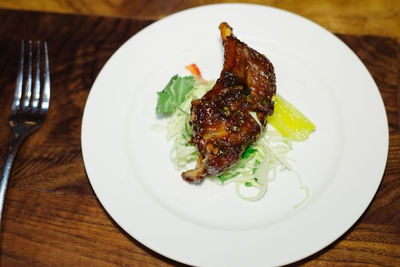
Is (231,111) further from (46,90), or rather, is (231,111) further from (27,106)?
(27,106)

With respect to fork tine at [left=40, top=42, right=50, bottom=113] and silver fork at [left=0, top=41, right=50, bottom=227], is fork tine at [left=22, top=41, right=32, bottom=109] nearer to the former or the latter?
silver fork at [left=0, top=41, right=50, bottom=227]

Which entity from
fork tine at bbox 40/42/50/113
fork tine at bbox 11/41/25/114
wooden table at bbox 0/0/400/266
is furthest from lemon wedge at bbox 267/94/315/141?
fork tine at bbox 11/41/25/114

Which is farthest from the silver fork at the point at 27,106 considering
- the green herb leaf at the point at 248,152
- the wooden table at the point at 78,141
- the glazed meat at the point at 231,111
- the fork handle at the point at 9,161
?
the green herb leaf at the point at 248,152

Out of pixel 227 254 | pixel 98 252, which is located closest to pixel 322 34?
pixel 227 254

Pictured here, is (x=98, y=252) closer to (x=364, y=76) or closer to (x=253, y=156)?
(x=253, y=156)

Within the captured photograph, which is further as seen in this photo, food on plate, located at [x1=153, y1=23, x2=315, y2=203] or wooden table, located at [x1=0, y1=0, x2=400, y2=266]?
wooden table, located at [x1=0, y1=0, x2=400, y2=266]

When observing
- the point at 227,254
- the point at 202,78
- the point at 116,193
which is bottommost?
the point at 227,254
